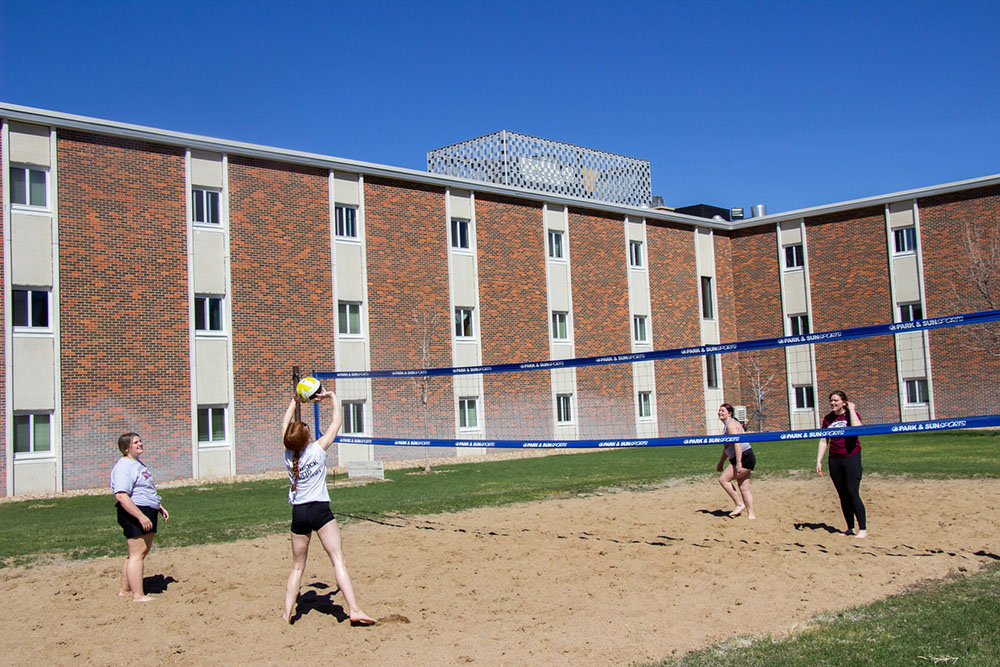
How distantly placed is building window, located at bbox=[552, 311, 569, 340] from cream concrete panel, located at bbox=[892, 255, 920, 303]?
13923 mm

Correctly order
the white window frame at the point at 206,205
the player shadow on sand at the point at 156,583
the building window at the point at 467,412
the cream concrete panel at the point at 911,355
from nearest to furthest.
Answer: the player shadow on sand at the point at 156,583 < the white window frame at the point at 206,205 < the building window at the point at 467,412 < the cream concrete panel at the point at 911,355

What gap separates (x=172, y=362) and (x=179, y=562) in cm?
1552

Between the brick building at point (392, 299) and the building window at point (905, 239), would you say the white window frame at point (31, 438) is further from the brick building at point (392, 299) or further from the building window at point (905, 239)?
the building window at point (905, 239)

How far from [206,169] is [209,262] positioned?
289 centimetres

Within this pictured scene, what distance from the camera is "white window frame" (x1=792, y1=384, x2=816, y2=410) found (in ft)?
123

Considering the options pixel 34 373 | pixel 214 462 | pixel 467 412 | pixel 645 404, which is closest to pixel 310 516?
pixel 34 373

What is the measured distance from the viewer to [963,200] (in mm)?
34312

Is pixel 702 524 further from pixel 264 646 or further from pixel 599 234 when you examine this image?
pixel 599 234

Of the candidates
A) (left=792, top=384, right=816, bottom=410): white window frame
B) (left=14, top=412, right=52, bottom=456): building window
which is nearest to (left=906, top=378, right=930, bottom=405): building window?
(left=792, top=384, right=816, bottom=410): white window frame

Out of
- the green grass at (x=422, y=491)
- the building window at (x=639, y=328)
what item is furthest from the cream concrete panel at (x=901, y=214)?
the building window at (x=639, y=328)

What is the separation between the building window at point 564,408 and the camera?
33.4 m

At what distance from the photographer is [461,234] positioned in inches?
1277

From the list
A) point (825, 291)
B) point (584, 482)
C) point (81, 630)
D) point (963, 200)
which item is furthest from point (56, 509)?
point (963, 200)

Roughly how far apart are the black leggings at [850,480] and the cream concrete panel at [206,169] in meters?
20.9
